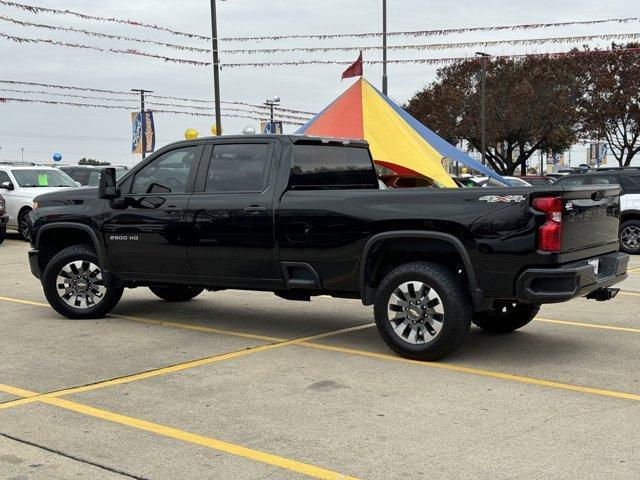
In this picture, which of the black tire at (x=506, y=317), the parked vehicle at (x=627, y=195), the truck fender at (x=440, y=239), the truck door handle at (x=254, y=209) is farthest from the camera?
the parked vehicle at (x=627, y=195)

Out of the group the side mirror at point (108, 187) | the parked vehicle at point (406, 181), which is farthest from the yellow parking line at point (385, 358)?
the parked vehicle at point (406, 181)

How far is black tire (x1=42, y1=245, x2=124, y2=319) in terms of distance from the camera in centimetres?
870

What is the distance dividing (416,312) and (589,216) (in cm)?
159

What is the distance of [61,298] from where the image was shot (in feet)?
28.7

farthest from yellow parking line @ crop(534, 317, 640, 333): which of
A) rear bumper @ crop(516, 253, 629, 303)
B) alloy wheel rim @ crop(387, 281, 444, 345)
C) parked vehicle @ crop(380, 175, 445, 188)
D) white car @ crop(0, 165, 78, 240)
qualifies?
white car @ crop(0, 165, 78, 240)

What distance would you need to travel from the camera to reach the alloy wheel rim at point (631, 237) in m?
16.5

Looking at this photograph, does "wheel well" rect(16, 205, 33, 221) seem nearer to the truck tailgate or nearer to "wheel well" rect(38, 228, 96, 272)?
"wheel well" rect(38, 228, 96, 272)

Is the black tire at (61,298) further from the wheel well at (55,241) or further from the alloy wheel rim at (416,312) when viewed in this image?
the alloy wheel rim at (416,312)

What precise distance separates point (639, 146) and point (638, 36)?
101 ft

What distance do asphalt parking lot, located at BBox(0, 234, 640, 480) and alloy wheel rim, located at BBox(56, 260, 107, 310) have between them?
0.70ft

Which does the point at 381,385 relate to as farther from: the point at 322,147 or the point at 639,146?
the point at 639,146

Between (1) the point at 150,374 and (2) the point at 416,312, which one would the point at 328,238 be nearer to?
(2) the point at 416,312

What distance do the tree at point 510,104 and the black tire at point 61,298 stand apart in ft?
141

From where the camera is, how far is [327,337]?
7.88m
